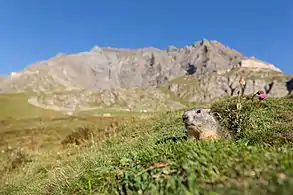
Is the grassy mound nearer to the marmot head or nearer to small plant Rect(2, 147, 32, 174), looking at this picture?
the marmot head

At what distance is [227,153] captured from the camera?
5.83 meters

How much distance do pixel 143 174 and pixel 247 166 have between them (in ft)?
5.82

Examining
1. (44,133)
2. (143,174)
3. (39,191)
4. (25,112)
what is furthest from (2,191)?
(25,112)

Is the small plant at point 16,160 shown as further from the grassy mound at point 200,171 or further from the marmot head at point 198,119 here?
the marmot head at point 198,119

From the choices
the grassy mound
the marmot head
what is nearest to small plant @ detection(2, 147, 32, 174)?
the grassy mound

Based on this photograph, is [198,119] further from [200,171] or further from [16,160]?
[16,160]

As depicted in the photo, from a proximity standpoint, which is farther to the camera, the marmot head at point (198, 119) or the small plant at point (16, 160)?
the small plant at point (16, 160)

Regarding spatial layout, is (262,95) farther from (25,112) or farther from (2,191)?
(25,112)

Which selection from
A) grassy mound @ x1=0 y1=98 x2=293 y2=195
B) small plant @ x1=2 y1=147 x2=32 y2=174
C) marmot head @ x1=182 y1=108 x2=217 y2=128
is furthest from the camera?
small plant @ x1=2 y1=147 x2=32 y2=174

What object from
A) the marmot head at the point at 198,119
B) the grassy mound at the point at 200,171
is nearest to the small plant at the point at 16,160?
the grassy mound at the point at 200,171

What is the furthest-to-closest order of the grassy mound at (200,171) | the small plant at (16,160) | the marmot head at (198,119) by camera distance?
the small plant at (16,160)
the marmot head at (198,119)
the grassy mound at (200,171)

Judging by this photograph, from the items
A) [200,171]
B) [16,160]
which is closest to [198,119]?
[200,171]

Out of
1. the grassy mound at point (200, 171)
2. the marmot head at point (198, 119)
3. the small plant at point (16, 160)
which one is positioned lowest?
the small plant at point (16, 160)

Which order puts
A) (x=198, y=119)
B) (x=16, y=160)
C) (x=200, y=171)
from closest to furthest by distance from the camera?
(x=200, y=171) < (x=198, y=119) < (x=16, y=160)
